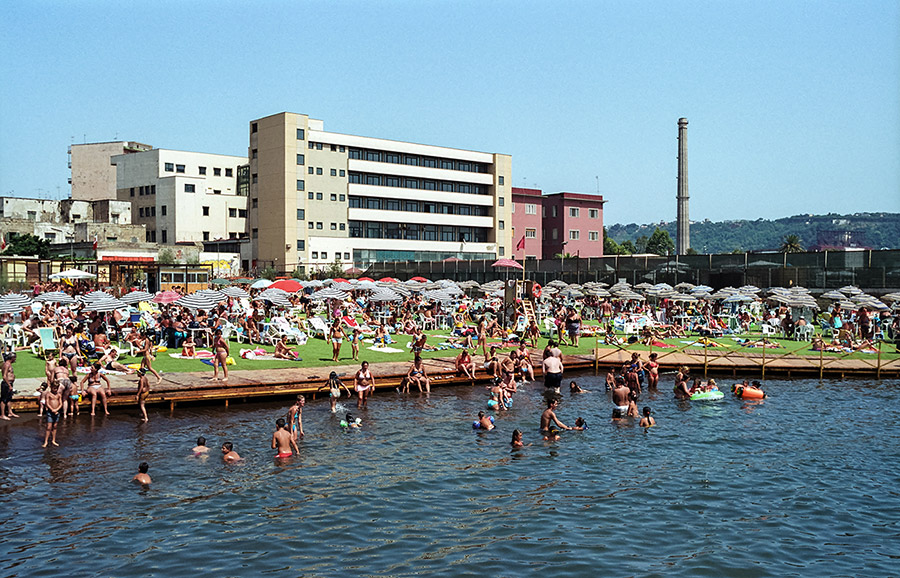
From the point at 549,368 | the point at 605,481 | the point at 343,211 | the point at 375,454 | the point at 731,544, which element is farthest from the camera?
the point at 343,211

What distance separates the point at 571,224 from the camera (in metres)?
96.1

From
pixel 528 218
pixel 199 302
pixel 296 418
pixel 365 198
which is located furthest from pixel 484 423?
pixel 528 218

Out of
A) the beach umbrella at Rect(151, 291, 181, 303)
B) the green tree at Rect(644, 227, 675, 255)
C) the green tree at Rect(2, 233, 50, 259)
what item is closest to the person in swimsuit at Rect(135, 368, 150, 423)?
the beach umbrella at Rect(151, 291, 181, 303)

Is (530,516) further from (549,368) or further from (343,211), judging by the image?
(343,211)

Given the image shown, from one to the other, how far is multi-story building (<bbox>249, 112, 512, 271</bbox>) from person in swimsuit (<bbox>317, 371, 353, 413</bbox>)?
179 feet

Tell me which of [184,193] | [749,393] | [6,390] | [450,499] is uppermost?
[184,193]

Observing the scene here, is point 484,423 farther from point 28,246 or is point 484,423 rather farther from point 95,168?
point 95,168

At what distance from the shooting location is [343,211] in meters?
81.9

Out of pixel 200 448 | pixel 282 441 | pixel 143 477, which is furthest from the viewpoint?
pixel 282 441

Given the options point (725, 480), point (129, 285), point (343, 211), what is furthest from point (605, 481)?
point (343, 211)

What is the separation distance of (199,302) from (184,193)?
5876 centimetres

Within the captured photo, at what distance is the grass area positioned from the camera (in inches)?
961

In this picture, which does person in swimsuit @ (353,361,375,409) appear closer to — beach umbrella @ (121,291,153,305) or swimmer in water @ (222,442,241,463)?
swimmer in water @ (222,442,241,463)

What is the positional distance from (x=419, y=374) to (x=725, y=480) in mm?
11265
